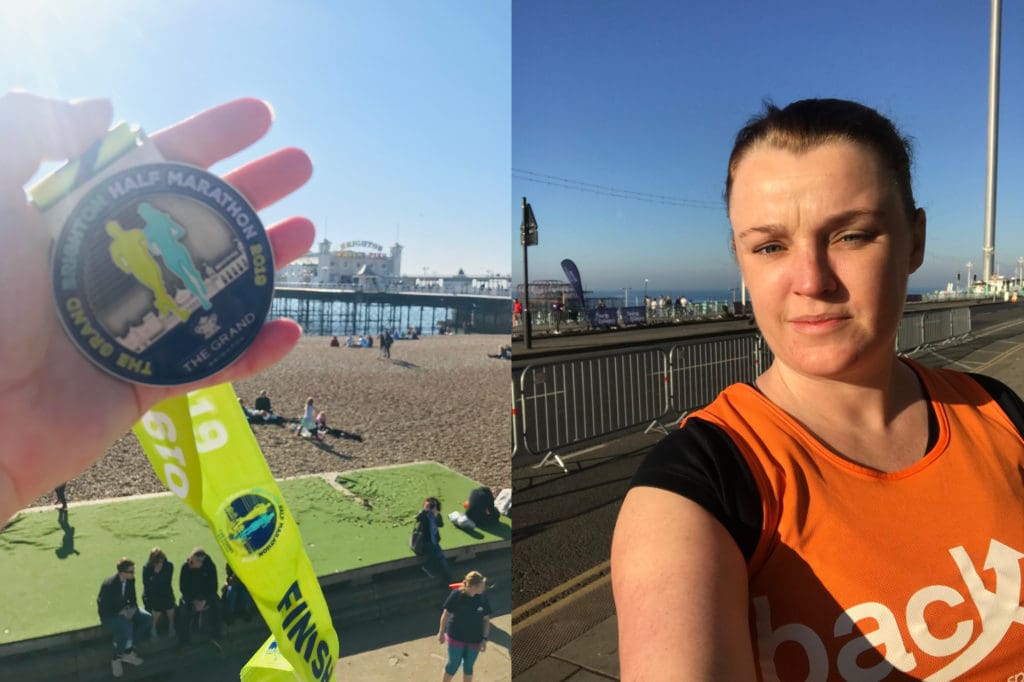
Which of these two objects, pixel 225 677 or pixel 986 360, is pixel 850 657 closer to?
→ pixel 225 677

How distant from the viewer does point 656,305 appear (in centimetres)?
2702

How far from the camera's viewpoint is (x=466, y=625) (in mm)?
4742

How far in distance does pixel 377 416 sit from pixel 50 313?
13.7 m

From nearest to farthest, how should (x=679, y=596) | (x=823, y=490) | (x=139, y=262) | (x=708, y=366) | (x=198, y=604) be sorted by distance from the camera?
(x=679, y=596) < (x=823, y=490) < (x=139, y=262) < (x=198, y=604) < (x=708, y=366)

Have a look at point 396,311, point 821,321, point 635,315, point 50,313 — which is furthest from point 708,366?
point 396,311

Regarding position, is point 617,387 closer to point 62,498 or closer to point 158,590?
point 158,590

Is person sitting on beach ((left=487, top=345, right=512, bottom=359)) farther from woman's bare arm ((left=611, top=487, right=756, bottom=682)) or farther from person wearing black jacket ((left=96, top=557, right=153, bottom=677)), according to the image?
woman's bare arm ((left=611, top=487, right=756, bottom=682))

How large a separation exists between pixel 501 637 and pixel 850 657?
4285 millimetres

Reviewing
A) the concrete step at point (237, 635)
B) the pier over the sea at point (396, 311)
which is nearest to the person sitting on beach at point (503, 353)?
the pier over the sea at point (396, 311)

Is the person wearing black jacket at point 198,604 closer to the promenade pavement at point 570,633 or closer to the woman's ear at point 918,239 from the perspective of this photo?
the promenade pavement at point 570,633

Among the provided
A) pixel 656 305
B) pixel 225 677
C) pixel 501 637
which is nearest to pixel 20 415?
pixel 501 637

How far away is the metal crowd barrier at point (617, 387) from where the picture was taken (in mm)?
5812

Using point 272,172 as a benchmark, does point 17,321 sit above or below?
below

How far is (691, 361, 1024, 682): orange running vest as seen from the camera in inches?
29.1
